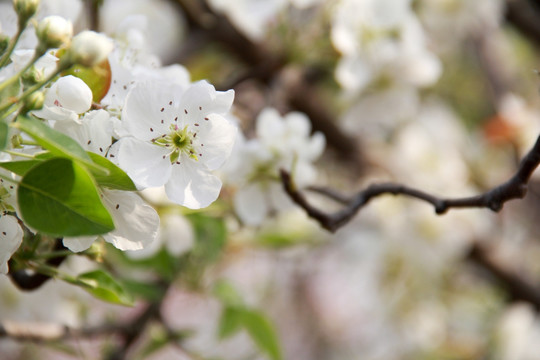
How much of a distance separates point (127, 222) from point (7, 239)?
97mm

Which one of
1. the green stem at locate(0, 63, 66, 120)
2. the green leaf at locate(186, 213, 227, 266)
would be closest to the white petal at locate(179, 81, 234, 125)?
the green stem at locate(0, 63, 66, 120)

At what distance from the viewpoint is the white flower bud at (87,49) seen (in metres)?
0.42

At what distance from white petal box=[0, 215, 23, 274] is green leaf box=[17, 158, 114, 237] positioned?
0.06 m

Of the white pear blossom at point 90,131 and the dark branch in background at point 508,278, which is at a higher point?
the white pear blossom at point 90,131

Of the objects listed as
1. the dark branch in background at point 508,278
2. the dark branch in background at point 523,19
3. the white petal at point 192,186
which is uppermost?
the white petal at point 192,186

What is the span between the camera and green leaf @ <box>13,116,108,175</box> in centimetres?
38

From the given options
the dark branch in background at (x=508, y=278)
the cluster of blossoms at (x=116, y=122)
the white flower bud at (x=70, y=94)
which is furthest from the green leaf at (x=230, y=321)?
the dark branch in background at (x=508, y=278)

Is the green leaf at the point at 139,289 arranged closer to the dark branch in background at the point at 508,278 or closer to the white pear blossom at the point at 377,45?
the white pear blossom at the point at 377,45

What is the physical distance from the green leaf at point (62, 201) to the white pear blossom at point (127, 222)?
6 cm

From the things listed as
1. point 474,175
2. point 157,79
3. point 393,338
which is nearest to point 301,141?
point 157,79

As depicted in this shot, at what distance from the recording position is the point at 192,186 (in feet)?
1.70

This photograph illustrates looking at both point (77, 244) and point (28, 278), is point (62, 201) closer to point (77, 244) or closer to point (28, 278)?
point (77, 244)

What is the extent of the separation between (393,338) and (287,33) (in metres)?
1.11

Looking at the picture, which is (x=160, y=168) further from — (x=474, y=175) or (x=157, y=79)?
(x=474, y=175)
